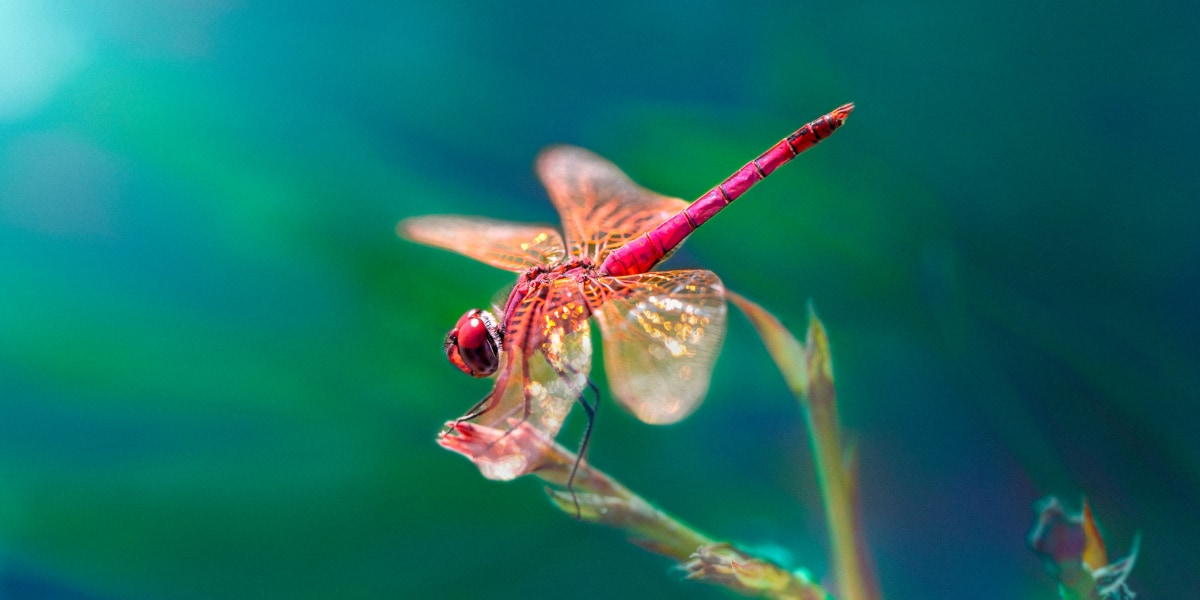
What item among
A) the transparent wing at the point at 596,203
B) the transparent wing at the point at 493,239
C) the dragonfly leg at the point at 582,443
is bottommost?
the dragonfly leg at the point at 582,443

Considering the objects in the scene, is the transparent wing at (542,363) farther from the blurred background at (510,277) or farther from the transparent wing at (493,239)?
the blurred background at (510,277)

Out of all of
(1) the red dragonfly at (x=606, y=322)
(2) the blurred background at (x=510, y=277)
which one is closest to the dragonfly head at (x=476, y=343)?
(1) the red dragonfly at (x=606, y=322)

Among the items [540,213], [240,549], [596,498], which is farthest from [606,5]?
[240,549]

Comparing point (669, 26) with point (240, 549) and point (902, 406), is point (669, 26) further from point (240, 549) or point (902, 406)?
point (240, 549)

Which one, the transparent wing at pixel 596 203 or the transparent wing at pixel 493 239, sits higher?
the transparent wing at pixel 596 203

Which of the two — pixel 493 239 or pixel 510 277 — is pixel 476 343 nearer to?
pixel 493 239

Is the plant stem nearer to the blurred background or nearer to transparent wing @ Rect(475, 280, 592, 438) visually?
the blurred background
